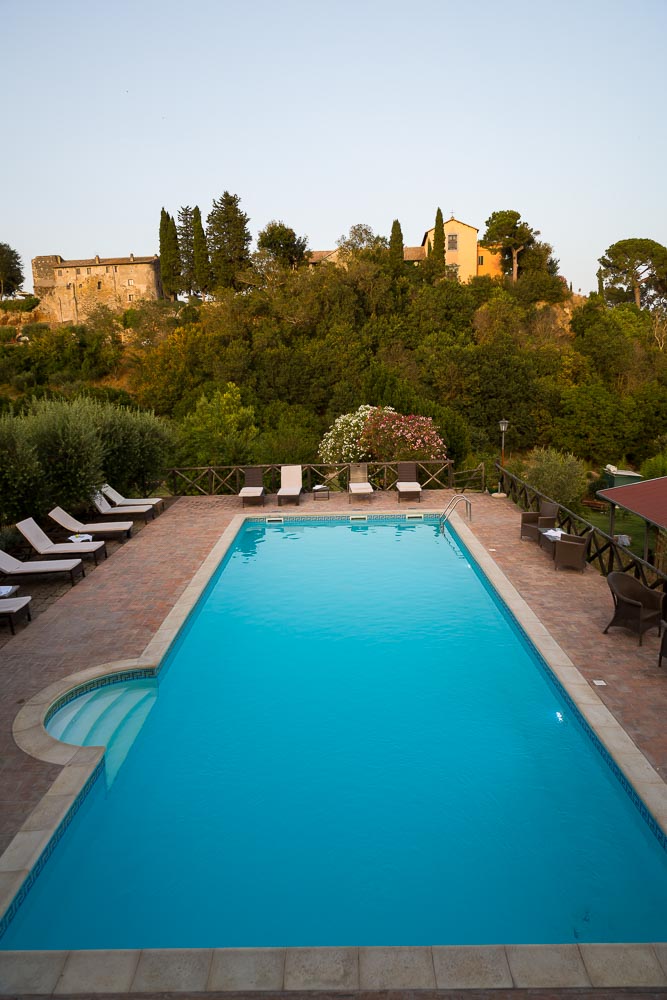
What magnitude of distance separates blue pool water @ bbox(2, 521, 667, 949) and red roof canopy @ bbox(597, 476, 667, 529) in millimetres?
2376

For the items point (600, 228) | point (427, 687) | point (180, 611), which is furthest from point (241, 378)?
point (600, 228)

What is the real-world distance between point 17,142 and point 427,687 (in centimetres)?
3034

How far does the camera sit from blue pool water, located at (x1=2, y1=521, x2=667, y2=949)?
417cm

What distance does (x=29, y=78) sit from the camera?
19.5 metres

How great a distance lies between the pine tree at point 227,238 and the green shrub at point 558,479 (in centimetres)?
3340

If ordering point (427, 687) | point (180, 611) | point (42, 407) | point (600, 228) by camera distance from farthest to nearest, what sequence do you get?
point (600, 228), point (42, 407), point (180, 611), point (427, 687)

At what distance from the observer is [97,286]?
59031 mm

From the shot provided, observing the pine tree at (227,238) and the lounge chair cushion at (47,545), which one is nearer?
the lounge chair cushion at (47,545)

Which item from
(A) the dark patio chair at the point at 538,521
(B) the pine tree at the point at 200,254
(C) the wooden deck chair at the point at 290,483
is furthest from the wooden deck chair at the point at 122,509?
(B) the pine tree at the point at 200,254

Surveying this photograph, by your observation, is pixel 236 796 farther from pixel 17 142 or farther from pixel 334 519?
pixel 17 142

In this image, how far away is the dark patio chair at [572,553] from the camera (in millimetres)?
10266

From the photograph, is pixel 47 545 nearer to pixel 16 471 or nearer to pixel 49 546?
pixel 49 546

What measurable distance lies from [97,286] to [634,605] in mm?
60823

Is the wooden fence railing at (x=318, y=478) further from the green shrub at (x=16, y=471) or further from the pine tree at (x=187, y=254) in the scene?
the pine tree at (x=187, y=254)
